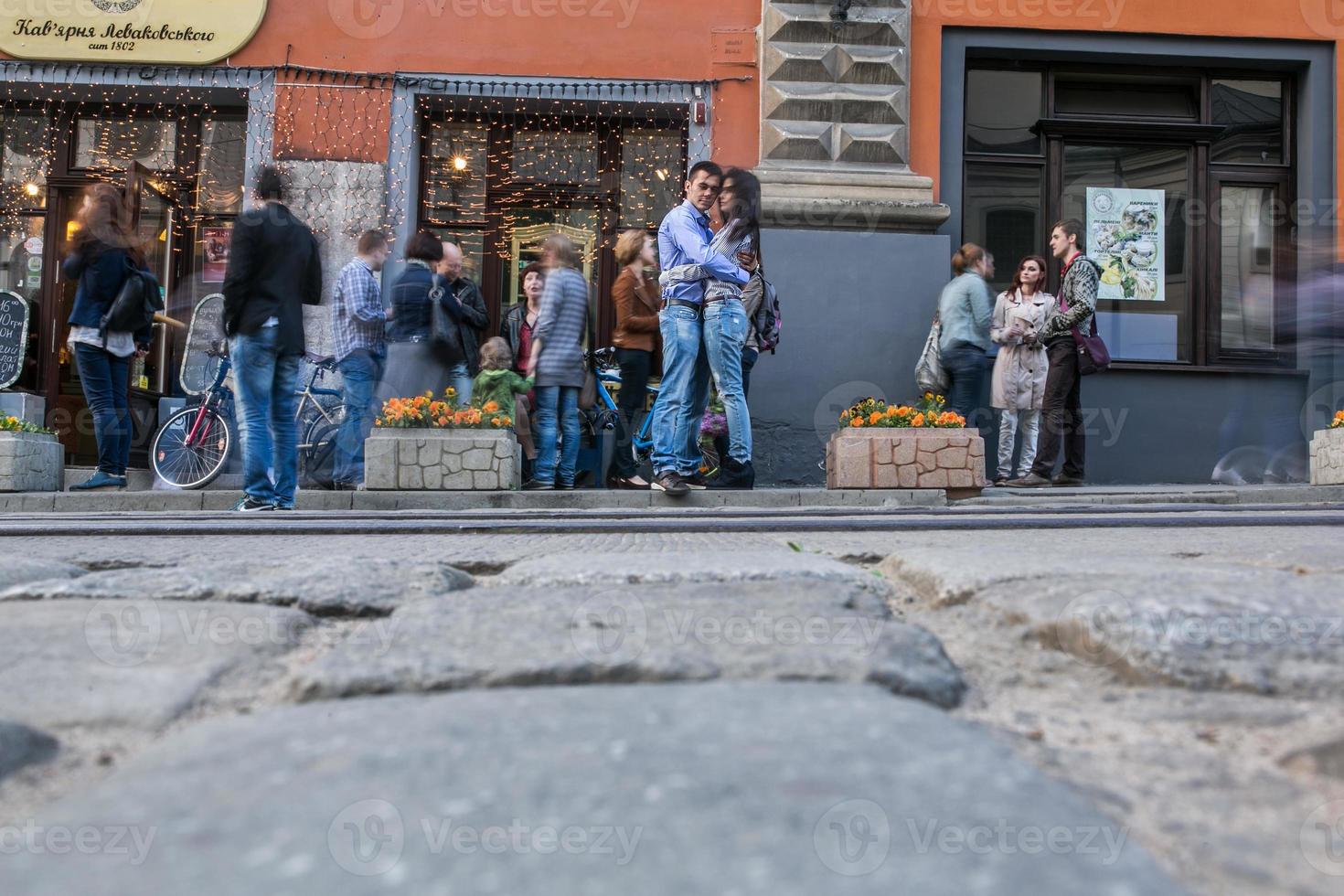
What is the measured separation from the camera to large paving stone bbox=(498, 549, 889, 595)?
180cm

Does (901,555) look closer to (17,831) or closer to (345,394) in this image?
(17,831)

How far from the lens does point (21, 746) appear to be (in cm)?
97

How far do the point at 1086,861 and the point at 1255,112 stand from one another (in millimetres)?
11858

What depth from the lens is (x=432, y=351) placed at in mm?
8273

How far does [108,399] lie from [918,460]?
16.7ft

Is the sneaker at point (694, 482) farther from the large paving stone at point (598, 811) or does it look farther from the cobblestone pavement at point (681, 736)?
the large paving stone at point (598, 811)

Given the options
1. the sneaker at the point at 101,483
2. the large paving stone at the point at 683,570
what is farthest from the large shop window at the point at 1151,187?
the large paving stone at the point at 683,570

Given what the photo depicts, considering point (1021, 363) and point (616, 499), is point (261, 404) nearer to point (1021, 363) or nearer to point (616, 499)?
point (616, 499)

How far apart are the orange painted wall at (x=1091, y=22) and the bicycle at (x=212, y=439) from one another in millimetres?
5248

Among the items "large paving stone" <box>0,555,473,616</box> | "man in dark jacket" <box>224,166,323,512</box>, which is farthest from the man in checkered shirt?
"large paving stone" <box>0,555,473,616</box>

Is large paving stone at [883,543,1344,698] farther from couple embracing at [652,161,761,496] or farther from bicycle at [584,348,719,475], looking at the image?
bicycle at [584,348,719,475]

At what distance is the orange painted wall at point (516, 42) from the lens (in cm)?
1047

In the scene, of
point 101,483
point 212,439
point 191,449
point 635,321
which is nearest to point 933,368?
point 635,321

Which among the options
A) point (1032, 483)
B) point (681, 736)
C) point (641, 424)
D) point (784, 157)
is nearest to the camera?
point (681, 736)
